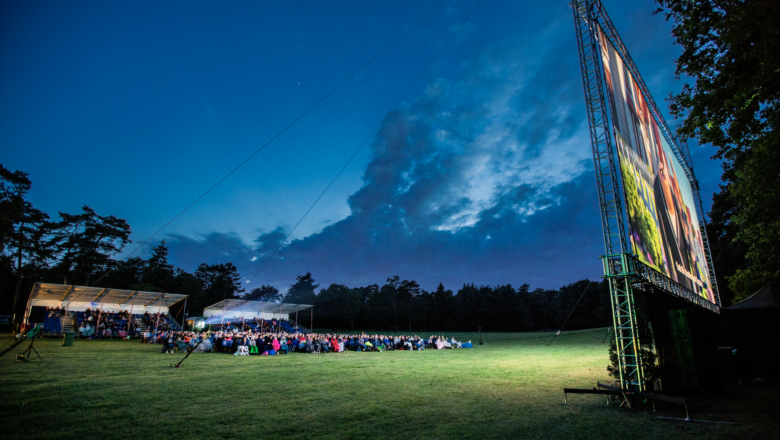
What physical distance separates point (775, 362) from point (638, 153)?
8.19 m

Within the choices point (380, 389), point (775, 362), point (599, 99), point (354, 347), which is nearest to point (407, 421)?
point (380, 389)

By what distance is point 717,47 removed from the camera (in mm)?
7953

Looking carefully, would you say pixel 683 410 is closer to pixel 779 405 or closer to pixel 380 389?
pixel 779 405

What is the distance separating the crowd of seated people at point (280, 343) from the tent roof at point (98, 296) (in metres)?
5.12

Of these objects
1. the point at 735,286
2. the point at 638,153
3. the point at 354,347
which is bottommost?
the point at 354,347

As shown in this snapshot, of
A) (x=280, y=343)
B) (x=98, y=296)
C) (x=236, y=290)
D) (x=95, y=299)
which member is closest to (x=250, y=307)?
(x=98, y=296)

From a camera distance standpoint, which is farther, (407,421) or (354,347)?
(354,347)

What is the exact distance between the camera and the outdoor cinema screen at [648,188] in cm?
947

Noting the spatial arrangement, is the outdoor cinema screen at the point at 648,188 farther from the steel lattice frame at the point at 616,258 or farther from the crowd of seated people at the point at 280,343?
the crowd of seated people at the point at 280,343

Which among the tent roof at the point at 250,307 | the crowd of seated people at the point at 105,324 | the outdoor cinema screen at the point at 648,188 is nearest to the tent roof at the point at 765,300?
the outdoor cinema screen at the point at 648,188

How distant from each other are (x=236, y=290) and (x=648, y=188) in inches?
3565

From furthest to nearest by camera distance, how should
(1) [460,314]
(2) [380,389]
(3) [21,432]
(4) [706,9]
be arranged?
(1) [460,314] → (2) [380,389] → (4) [706,9] → (3) [21,432]

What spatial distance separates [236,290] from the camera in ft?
283

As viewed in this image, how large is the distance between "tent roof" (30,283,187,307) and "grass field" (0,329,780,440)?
16096 millimetres
